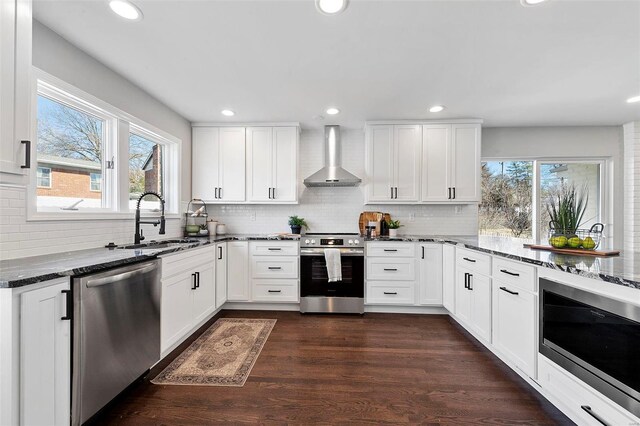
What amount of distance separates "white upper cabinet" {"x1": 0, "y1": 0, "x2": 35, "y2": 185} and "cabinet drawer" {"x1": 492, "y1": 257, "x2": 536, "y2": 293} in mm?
2967

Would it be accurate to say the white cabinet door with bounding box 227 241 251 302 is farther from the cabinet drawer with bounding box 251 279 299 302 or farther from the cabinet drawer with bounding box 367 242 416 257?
the cabinet drawer with bounding box 367 242 416 257

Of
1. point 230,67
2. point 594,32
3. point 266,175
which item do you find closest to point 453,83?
point 594,32

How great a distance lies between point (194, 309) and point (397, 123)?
332cm

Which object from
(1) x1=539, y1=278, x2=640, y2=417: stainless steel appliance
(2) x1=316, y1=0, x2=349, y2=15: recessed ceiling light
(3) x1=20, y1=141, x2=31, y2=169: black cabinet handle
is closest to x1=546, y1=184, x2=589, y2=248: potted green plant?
(1) x1=539, y1=278, x2=640, y2=417: stainless steel appliance

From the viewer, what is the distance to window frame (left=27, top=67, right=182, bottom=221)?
1.80m

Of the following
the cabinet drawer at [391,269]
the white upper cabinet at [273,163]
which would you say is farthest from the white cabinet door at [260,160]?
the cabinet drawer at [391,269]

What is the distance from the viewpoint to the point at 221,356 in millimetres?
2369

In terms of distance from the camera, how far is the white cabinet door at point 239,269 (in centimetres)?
347

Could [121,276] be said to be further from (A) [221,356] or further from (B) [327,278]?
(B) [327,278]

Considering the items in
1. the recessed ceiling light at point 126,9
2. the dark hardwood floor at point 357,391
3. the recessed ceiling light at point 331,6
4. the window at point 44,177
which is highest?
the recessed ceiling light at point 126,9

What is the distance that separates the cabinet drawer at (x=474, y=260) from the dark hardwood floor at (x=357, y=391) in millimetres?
750

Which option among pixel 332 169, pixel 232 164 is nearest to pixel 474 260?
pixel 332 169

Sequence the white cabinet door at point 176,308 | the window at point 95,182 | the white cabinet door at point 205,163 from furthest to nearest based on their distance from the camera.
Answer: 1. the white cabinet door at point 205,163
2. the window at point 95,182
3. the white cabinet door at point 176,308

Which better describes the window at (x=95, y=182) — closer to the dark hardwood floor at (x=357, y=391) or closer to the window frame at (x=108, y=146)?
the window frame at (x=108, y=146)
